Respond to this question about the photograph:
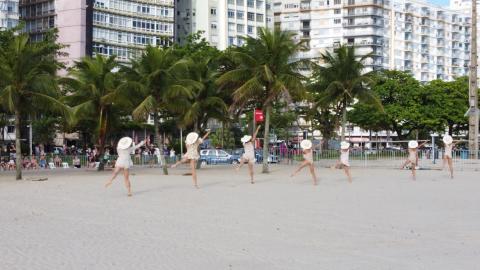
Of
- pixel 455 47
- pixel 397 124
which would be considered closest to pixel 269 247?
pixel 397 124

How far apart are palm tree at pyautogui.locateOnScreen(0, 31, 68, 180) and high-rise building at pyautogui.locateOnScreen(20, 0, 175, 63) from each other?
57.7 meters

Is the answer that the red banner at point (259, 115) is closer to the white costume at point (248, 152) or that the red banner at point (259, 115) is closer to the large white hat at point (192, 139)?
the white costume at point (248, 152)

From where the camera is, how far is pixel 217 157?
164 ft

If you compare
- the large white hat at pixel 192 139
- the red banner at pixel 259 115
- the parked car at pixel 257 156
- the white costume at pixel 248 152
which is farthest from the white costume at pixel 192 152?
the parked car at pixel 257 156

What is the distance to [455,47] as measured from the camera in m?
158

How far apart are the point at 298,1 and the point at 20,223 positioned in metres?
129

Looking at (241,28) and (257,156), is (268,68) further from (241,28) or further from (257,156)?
(241,28)

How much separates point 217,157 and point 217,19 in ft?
223

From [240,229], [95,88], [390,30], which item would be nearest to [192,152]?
[240,229]

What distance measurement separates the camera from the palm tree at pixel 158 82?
1241 inches

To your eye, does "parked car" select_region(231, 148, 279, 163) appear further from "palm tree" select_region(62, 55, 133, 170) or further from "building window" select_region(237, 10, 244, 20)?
"building window" select_region(237, 10, 244, 20)

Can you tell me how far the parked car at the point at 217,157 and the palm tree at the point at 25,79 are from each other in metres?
21.7

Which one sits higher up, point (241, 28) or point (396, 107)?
point (241, 28)

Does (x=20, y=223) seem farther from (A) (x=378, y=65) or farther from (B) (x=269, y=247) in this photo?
(A) (x=378, y=65)
